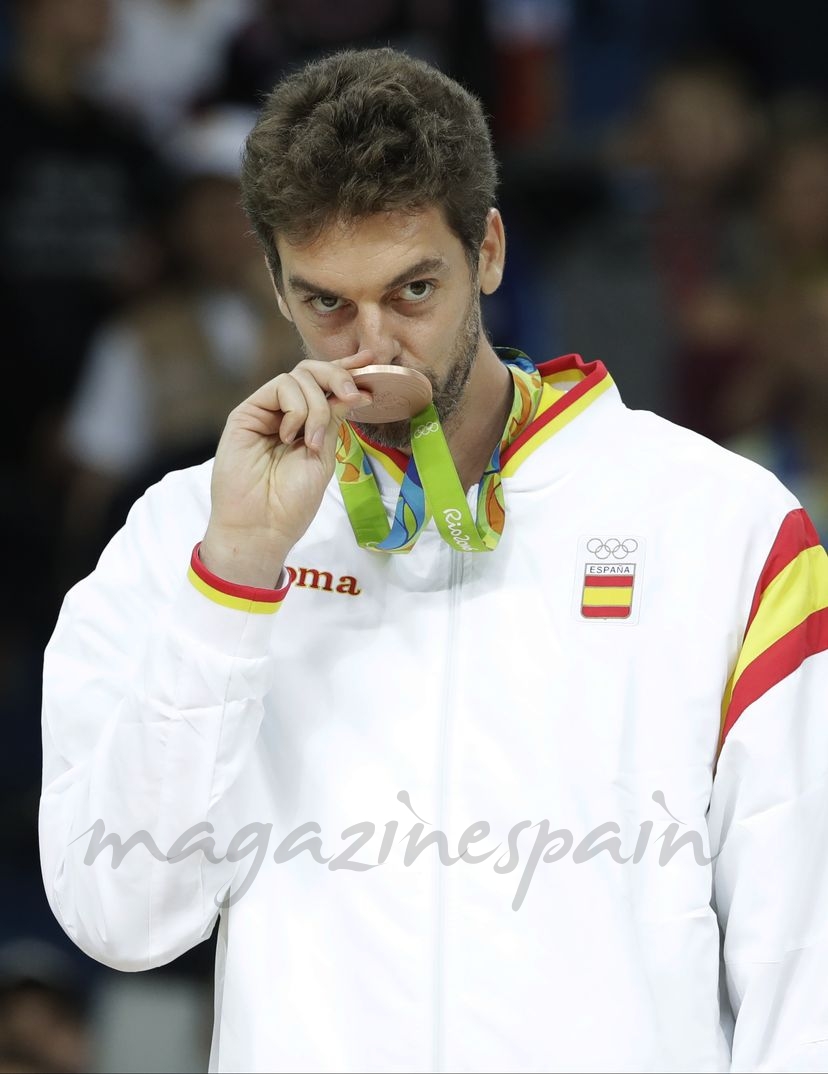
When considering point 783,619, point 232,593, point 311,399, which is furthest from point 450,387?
point 783,619

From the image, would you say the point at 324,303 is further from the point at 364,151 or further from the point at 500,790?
the point at 500,790

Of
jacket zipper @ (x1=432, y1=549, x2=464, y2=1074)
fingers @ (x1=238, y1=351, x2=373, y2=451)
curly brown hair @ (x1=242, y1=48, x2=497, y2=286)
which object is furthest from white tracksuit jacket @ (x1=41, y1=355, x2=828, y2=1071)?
curly brown hair @ (x1=242, y1=48, x2=497, y2=286)

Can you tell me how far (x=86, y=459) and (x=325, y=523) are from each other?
323 cm

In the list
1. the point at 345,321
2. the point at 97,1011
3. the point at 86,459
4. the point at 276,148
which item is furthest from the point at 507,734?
the point at 86,459

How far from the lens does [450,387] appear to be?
2811 mm

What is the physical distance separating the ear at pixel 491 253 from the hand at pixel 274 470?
0.36m

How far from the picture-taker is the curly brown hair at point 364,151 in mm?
2678

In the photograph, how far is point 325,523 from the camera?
289 centimetres

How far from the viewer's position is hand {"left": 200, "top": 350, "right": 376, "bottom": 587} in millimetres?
2621

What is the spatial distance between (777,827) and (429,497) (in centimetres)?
72

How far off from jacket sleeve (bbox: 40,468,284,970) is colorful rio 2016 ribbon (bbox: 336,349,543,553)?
0.90 feet

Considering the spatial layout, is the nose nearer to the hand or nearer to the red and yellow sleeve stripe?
the hand

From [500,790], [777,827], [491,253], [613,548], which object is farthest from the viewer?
[491,253]

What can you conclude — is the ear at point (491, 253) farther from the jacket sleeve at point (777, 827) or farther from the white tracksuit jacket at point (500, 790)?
the jacket sleeve at point (777, 827)
